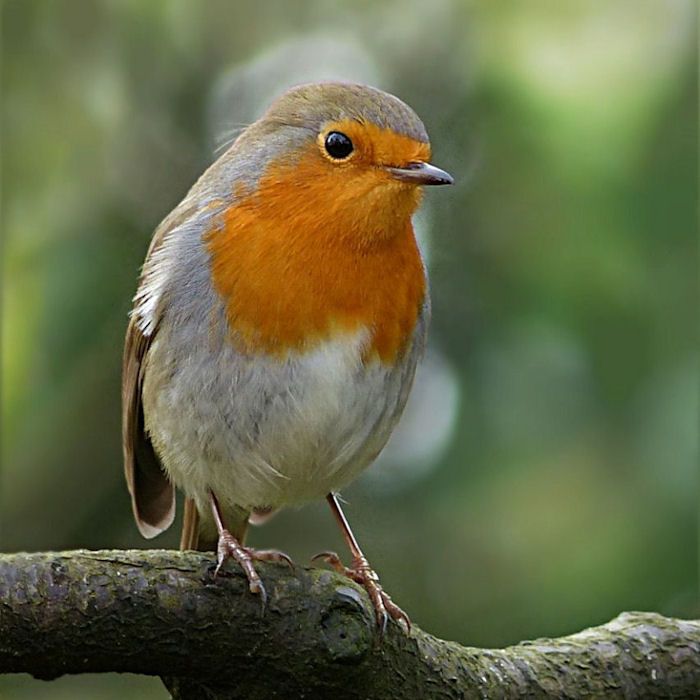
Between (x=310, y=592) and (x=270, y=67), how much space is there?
2712 millimetres

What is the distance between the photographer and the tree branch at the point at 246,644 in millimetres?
2930

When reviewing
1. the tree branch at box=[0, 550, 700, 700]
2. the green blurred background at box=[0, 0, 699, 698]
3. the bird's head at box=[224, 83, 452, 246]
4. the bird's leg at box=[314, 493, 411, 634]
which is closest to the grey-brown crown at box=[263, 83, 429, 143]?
the bird's head at box=[224, 83, 452, 246]

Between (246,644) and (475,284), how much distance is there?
180 centimetres

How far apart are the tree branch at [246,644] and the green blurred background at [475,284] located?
60 cm

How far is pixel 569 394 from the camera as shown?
4.38 meters

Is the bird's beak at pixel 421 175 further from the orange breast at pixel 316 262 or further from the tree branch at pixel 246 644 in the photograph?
the tree branch at pixel 246 644

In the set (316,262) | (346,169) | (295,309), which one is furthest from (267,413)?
(346,169)

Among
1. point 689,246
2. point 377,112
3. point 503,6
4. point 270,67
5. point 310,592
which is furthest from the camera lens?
point 270,67

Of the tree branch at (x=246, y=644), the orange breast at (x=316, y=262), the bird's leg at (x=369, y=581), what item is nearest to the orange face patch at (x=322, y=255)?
the orange breast at (x=316, y=262)

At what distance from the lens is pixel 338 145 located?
400 centimetres

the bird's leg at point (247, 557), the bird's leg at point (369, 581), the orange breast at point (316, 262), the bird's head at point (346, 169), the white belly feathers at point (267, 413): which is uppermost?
the bird's head at point (346, 169)

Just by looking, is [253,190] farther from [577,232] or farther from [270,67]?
[270,67]

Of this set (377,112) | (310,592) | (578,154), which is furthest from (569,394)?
(310,592)

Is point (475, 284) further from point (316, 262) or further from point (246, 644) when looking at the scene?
point (246, 644)
